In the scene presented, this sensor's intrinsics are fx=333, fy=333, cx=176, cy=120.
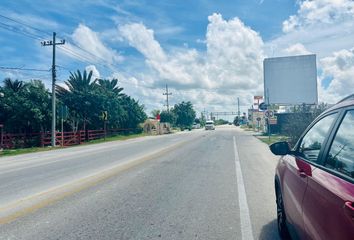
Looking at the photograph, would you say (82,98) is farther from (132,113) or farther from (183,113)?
(183,113)

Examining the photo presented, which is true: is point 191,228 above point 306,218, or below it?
below

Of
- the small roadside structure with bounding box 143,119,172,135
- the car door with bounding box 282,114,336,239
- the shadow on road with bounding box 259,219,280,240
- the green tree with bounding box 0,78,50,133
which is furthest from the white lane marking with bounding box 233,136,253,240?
the small roadside structure with bounding box 143,119,172,135

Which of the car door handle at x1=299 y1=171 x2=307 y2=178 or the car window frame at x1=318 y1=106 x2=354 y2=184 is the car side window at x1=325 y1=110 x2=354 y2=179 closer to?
the car window frame at x1=318 y1=106 x2=354 y2=184

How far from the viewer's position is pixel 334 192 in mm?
2359

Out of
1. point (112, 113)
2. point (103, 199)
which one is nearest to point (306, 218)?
point (103, 199)

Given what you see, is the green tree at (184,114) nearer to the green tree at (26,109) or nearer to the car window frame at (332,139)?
the green tree at (26,109)

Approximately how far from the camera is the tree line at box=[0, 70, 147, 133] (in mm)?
31203

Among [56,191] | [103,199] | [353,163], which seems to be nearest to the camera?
[353,163]

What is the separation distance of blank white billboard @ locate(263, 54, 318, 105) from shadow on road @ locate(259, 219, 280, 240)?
146 ft

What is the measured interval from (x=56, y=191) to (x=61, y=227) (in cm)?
286

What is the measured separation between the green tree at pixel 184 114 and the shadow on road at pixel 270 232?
94.0 metres

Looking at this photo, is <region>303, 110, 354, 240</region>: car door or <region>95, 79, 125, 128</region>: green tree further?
<region>95, 79, 125, 128</region>: green tree

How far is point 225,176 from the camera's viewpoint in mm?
10023

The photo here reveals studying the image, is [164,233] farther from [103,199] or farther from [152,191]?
[152,191]
